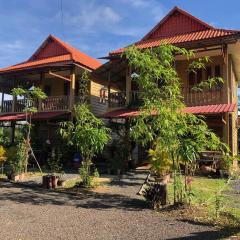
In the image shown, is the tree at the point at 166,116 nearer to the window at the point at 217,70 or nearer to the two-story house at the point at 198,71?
the two-story house at the point at 198,71

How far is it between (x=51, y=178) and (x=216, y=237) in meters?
7.41

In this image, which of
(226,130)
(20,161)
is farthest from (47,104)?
(226,130)

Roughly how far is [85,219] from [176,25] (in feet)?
48.9

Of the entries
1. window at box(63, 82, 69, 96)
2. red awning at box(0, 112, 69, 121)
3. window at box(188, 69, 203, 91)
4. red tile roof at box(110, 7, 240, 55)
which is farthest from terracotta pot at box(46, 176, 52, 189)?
window at box(63, 82, 69, 96)

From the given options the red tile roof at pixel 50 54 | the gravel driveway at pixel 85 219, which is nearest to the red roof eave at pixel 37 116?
the red tile roof at pixel 50 54

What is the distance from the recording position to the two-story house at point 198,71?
16.9 m

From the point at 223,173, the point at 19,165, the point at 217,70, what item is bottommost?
the point at 223,173

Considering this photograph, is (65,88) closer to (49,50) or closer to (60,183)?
(49,50)

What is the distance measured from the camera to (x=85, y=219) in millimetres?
8820

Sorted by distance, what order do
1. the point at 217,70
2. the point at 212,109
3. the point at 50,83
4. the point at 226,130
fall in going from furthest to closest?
the point at 50,83 → the point at 217,70 → the point at 226,130 → the point at 212,109

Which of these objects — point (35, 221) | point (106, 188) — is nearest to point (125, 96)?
point (106, 188)

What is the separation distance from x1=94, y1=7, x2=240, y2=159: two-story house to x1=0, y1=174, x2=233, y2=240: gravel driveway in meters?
6.29

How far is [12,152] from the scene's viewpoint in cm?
1764

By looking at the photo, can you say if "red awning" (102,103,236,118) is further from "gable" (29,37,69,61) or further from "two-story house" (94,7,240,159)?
"gable" (29,37,69,61)
